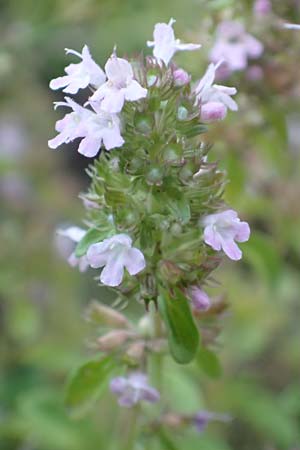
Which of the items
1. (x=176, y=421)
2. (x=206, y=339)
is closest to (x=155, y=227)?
(x=206, y=339)

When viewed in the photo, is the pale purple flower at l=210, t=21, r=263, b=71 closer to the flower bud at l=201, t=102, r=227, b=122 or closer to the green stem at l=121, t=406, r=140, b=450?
the flower bud at l=201, t=102, r=227, b=122

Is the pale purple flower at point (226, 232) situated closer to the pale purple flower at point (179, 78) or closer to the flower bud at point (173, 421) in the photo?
the pale purple flower at point (179, 78)

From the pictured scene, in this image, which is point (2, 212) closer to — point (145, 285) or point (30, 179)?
point (30, 179)

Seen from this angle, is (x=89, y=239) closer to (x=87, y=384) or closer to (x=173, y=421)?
(x=87, y=384)

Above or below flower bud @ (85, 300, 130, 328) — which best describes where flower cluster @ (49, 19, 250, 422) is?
above

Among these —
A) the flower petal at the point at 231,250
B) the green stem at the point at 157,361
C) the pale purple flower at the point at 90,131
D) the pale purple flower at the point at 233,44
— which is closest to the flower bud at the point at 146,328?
the green stem at the point at 157,361

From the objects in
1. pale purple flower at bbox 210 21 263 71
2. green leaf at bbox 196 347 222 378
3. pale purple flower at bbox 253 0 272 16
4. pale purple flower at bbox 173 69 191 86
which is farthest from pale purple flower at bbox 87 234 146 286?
pale purple flower at bbox 253 0 272 16

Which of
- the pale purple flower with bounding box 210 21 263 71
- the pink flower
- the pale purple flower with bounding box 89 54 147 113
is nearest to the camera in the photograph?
the pale purple flower with bounding box 89 54 147 113

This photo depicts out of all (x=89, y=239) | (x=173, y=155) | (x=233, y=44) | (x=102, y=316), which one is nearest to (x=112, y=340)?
(x=102, y=316)
